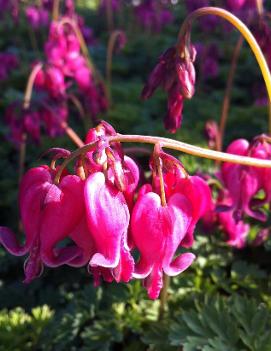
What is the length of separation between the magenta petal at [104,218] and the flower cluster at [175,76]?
635 mm

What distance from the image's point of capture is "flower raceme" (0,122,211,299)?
4.42 feet

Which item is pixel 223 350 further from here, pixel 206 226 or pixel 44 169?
pixel 44 169

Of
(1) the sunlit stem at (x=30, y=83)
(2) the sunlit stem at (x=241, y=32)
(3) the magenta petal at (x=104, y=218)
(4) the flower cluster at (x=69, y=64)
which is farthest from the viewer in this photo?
(4) the flower cluster at (x=69, y=64)

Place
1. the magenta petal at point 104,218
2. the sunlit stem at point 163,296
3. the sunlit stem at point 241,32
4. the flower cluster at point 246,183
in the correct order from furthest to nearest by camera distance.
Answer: the sunlit stem at point 163,296
the flower cluster at point 246,183
the sunlit stem at point 241,32
the magenta petal at point 104,218

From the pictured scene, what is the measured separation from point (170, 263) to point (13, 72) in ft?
17.5

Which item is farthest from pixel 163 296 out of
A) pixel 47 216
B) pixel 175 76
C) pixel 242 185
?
pixel 47 216

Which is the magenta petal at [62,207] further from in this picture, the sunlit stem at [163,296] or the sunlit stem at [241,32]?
the sunlit stem at [163,296]

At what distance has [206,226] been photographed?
2.67 meters

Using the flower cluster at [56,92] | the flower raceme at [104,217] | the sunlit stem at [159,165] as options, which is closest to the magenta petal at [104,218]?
the flower raceme at [104,217]

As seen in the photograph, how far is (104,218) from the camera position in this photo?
1.34 metres

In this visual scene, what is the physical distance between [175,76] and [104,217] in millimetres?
712

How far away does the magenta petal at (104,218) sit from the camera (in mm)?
1329

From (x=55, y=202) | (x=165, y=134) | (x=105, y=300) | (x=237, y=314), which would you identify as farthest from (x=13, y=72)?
(x=55, y=202)

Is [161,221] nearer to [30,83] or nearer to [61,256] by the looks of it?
[61,256]
